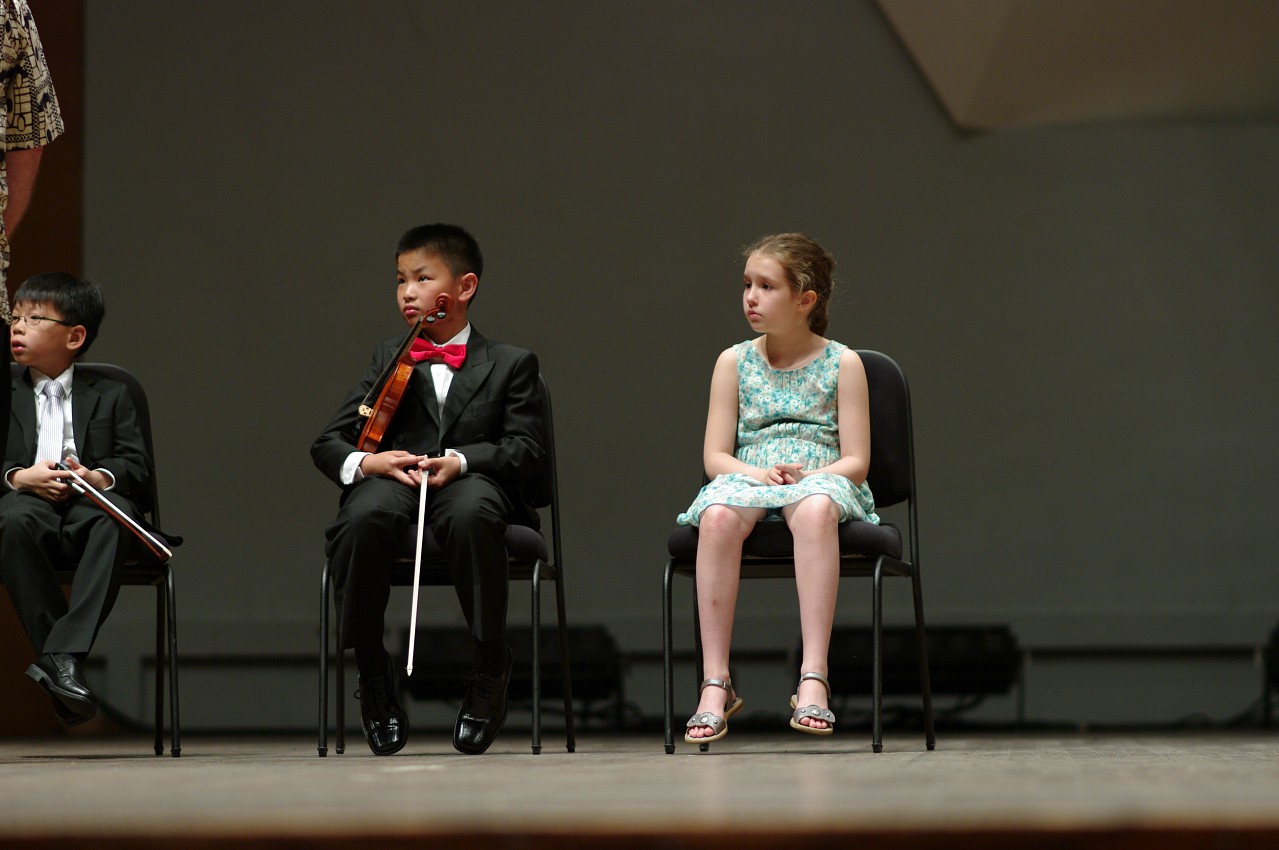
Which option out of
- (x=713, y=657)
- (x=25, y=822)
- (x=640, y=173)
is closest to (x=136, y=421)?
(x=713, y=657)

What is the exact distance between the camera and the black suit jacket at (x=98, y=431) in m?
2.77

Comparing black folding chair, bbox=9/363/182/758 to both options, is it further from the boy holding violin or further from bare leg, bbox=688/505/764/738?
bare leg, bbox=688/505/764/738

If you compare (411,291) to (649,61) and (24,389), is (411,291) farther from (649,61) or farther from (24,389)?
(649,61)

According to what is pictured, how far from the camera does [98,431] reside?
2822 millimetres

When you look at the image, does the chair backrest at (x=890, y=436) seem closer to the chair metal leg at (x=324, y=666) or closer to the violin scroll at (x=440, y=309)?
the violin scroll at (x=440, y=309)

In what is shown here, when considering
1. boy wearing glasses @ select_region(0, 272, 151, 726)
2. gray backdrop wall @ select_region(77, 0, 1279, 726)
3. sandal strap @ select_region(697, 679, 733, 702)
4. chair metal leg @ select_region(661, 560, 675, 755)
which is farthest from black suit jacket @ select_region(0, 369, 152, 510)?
gray backdrop wall @ select_region(77, 0, 1279, 726)

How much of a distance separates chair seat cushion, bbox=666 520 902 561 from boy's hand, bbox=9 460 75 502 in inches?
42.7

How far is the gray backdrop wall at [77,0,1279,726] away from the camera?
4.21 metres

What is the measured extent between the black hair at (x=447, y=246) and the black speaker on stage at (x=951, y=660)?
1795 millimetres

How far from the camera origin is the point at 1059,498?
4.23 metres

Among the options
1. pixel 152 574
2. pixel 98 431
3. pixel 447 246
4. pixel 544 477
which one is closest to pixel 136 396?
pixel 98 431

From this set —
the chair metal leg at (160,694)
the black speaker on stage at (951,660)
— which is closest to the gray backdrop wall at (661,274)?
the black speaker on stage at (951,660)

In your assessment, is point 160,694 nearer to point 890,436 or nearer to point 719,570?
point 719,570

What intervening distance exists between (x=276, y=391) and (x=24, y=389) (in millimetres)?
1558
